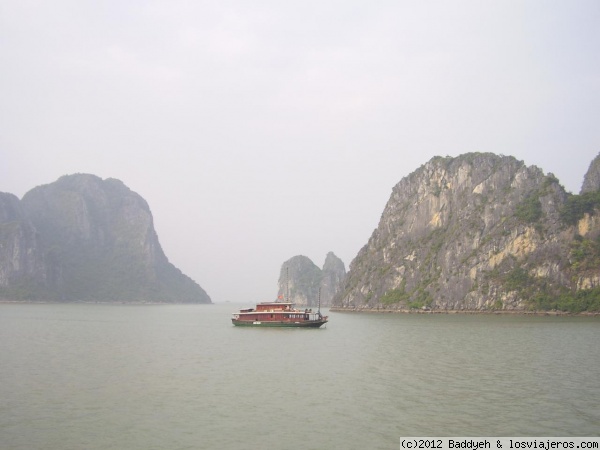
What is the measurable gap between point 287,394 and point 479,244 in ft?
394

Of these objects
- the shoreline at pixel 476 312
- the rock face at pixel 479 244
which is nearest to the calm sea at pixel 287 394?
the shoreline at pixel 476 312

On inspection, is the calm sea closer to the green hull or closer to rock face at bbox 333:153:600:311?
the green hull

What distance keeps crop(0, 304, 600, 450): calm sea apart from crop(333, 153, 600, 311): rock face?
239ft

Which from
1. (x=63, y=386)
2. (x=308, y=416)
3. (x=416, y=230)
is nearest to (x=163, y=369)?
(x=63, y=386)

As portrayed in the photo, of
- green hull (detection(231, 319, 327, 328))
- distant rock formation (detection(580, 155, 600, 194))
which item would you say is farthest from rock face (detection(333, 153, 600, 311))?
green hull (detection(231, 319, 327, 328))

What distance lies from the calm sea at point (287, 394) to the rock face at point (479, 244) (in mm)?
72993

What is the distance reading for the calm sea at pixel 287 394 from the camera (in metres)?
20.8

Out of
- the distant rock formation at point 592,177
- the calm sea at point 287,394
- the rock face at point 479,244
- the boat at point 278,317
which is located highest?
the distant rock formation at point 592,177

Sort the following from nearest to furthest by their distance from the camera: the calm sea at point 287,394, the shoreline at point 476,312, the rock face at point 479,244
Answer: the calm sea at point 287,394
the shoreline at point 476,312
the rock face at point 479,244

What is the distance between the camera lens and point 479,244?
13812 cm

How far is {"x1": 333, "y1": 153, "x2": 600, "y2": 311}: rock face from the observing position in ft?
386

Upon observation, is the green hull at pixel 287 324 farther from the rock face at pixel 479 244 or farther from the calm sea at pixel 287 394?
the rock face at pixel 479 244

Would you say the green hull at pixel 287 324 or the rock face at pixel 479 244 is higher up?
the rock face at pixel 479 244

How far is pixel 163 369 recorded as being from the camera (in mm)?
37094
